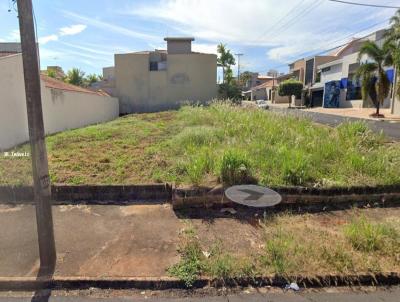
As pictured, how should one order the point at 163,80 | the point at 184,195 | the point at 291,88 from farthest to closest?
the point at 291,88 → the point at 163,80 → the point at 184,195

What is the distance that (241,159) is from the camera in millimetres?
5398

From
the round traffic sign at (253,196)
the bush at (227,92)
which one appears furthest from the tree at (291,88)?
the round traffic sign at (253,196)

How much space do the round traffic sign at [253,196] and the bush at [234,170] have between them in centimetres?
17

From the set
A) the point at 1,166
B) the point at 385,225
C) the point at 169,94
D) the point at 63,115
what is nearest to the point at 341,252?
the point at 385,225

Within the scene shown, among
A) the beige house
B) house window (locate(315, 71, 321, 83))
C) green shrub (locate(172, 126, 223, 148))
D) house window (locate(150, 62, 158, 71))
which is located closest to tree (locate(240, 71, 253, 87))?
house window (locate(315, 71, 321, 83))

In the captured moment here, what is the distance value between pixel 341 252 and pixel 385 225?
3.31 ft

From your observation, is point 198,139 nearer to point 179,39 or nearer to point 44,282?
point 44,282

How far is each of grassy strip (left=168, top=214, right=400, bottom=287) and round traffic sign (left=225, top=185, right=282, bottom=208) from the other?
65 centimetres

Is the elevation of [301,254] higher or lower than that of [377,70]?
lower

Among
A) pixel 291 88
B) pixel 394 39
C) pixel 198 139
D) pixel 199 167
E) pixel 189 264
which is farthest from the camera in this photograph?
pixel 291 88

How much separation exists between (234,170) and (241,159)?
0.34 m

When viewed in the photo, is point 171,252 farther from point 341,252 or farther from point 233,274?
point 341,252

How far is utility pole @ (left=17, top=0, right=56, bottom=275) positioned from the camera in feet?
9.68

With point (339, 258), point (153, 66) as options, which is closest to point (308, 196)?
point (339, 258)
